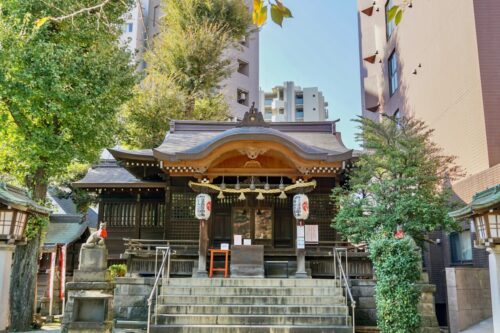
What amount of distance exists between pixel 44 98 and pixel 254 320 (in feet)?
25.8

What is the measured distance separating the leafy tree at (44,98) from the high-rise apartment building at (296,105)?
53.8m

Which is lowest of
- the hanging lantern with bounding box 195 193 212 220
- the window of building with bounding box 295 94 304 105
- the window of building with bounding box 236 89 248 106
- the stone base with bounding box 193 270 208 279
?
the stone base with bounding box 193 270 208 279

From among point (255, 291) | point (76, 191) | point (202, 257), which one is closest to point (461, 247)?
point (255, 291)

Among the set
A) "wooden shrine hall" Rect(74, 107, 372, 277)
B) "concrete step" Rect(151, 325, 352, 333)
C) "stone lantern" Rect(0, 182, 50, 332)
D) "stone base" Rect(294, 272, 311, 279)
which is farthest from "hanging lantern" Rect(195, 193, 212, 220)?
"stone lantern" Rect(0, 182, 50, 332)

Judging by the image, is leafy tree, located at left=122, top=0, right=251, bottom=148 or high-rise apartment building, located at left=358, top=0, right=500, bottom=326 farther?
leafy tree, located at left=122, top=0, right=251, bottom=148

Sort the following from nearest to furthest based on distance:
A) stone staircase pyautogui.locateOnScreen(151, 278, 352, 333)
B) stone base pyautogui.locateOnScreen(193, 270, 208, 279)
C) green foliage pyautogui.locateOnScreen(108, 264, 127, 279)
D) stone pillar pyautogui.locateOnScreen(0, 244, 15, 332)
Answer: stone pillar pyautogui.locateOnScreen(0, 244, 15, 332)
stone staircase pyautogui.locateOnScreen(151, 278, 352, 333)
stone base pyautogui.locateOnScreen(193, 270, 208, 279)
green foliage pyautogui.locateOnScreen(108, 264, 127, 279)

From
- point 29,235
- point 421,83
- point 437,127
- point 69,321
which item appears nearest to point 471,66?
point 437,127

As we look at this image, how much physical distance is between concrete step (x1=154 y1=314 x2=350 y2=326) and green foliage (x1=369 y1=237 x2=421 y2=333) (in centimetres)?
174

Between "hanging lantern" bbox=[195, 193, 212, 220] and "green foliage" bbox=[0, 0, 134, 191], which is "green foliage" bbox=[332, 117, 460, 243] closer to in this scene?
"hanging lantern" bbox=[195, 193, 212, 220]

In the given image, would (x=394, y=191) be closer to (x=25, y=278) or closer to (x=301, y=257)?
(x=301, y=257)

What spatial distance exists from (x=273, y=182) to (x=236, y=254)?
3.31m

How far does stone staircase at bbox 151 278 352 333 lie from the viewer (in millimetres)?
9414

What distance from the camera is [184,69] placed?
2197cm

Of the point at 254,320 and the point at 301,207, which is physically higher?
the point at 301,207
